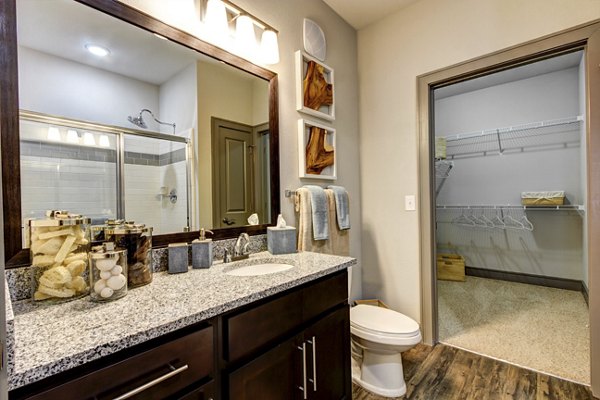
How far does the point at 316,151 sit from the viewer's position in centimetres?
202

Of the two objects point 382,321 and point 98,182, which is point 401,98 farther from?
point 98,182

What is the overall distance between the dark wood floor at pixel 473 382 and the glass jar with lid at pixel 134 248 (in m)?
1.36

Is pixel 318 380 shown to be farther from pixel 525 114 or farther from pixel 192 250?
pixel 525 114

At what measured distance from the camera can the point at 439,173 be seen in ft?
13.4

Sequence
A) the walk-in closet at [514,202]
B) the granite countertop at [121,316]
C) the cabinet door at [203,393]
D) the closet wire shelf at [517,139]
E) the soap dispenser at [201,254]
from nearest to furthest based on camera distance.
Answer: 1. the granite countertop at [121,316]
2. the cabinet door at [203,393]
3. the soap dispenser at [201,254]
4. the walk-in closet at [514,202]
5. the closet wire shelf at [517,139]

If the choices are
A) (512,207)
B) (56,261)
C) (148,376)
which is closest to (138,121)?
(56,261)

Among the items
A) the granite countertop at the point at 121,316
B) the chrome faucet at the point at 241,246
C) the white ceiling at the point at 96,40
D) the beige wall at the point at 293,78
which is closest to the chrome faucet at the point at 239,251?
the chrome faucet at the point at 241,246

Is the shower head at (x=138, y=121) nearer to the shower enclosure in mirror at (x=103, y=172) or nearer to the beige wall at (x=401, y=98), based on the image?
the shower enclosure in mirror at (x=103, y=172)

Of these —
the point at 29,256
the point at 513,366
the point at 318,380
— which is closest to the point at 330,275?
the point at 318,380

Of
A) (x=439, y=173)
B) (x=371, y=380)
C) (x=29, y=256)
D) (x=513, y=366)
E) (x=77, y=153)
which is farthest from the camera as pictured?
(x=439, y=173)

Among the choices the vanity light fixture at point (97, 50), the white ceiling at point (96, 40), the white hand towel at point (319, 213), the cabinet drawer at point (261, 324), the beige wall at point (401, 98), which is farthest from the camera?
the beige wall at point (401, 98)

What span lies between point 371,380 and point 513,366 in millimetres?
978

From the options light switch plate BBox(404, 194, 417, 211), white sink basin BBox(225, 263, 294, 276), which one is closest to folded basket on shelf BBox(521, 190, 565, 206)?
light switch plate BBox(404, 194, 417, 211)

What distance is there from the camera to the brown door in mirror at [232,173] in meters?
1.50
